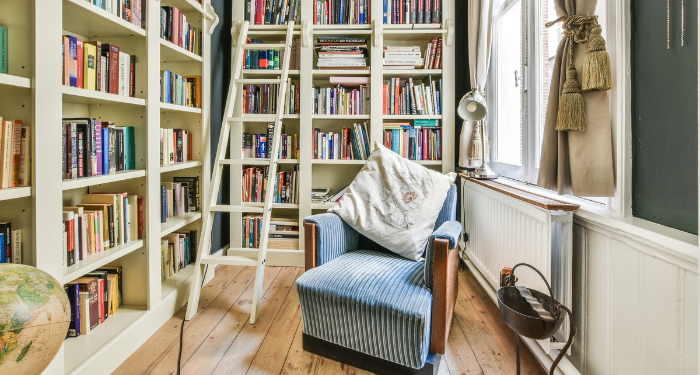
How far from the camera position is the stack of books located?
286 cm

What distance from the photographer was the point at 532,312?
1.23 m

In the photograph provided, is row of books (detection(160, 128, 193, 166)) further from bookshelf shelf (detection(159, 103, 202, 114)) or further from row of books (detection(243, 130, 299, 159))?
row of books (detection(243, 130, 299, 159))

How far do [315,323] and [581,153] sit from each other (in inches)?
48.2

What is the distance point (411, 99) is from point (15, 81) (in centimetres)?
229

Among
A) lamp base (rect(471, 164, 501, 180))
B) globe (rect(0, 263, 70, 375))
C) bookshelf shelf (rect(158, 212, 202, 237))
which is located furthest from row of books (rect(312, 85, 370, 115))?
globe (rect(0, 263, 70, 375))

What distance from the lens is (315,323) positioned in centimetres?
163

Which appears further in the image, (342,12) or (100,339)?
(342,12)

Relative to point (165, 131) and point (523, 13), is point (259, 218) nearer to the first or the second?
point (165, 131)

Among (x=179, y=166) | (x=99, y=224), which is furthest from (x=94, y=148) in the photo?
(x=179, y=166)

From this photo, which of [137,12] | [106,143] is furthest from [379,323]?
[137,12]

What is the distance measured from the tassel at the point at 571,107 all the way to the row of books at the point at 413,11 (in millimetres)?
1704

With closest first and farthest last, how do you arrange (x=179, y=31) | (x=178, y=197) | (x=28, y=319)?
(x=28, y=319), (x=179, y=31), (x=178, y=197)

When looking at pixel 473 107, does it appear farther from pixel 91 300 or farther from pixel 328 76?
pixel 91 300

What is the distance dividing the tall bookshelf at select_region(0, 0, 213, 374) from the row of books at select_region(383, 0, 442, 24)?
4.31 ft
